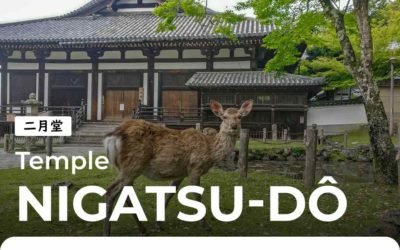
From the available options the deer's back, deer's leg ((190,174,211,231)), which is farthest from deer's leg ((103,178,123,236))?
deer's leg ((190,174,211,231))

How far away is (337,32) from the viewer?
27.0ft

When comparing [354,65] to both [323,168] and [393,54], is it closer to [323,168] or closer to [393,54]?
[323,168]

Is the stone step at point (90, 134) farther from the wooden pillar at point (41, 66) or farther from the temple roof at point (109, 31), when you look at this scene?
the temple roof at point (109, 31)

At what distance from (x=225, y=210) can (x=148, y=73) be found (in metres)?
14.7

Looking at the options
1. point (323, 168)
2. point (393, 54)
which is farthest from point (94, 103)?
point (393, 54)

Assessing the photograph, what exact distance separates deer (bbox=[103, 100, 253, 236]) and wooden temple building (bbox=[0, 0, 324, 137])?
→ 12.7m

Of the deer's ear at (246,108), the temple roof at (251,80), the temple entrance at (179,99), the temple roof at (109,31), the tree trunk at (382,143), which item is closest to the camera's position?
the deer's ear at (246,108)

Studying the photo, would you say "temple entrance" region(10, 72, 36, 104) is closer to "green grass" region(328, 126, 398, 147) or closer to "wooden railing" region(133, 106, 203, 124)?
"wooden railing" region(133, 106, 203, 124)

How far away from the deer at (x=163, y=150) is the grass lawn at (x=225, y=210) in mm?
325

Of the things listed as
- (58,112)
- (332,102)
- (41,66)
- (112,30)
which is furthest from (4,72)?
(332,102)

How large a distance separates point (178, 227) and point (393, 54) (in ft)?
57.8

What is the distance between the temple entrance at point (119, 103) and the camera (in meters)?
19.6

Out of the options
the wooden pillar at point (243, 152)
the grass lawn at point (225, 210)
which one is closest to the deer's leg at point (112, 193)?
the grass lawn at point (225, 210)

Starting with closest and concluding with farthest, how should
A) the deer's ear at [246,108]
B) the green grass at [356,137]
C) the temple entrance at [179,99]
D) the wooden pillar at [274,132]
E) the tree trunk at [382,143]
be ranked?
the deer's ear at [246,108]
the tree trunk at [382,143]
the wooden pillar at [274,132]
the green grass at [356,137]
the temple entrance at [179,99]
